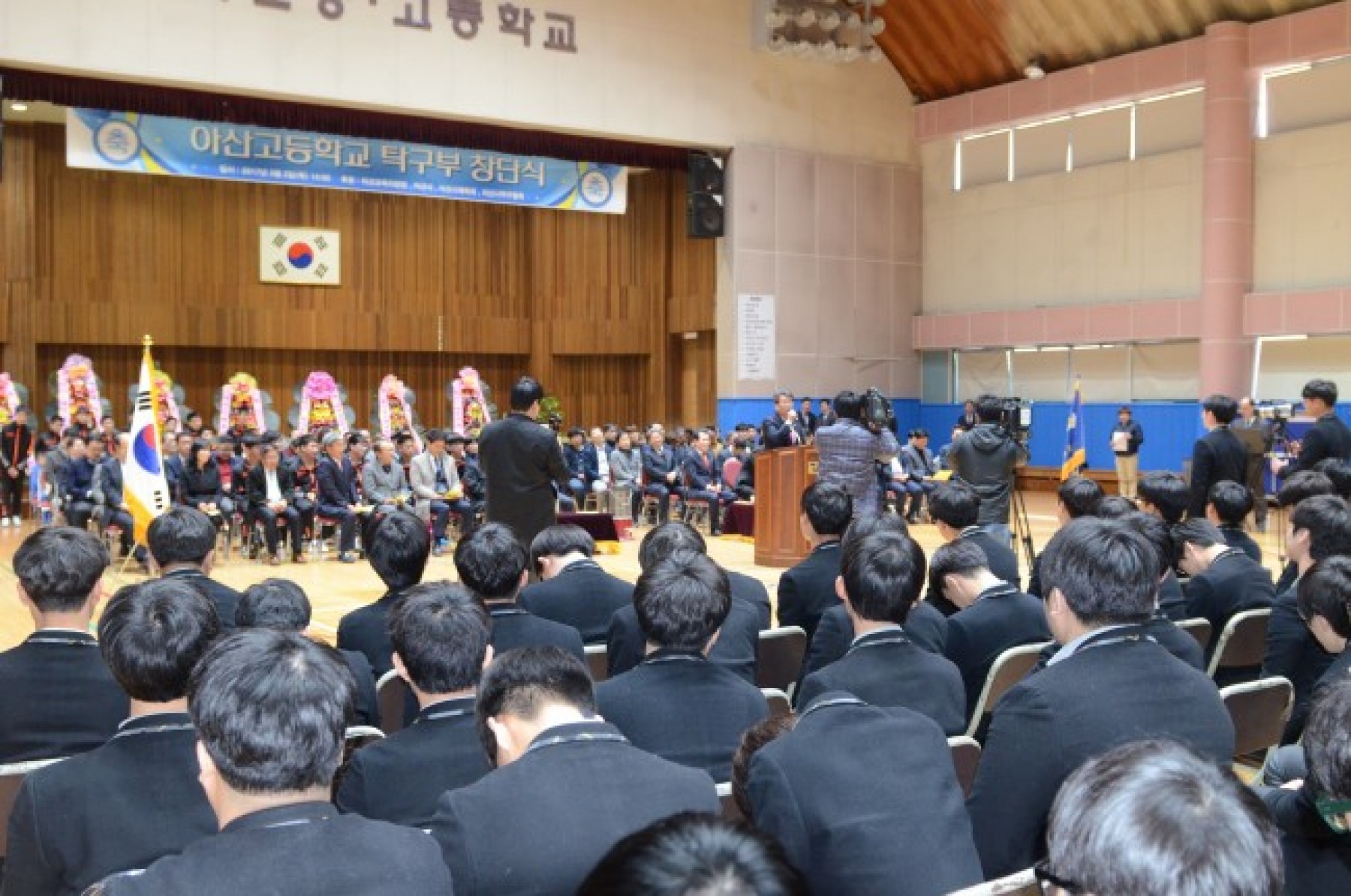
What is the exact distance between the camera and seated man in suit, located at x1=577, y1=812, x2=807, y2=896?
92 cm

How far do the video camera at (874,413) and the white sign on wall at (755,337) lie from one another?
27.3 ft

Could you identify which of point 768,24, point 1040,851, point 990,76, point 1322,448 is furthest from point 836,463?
point 990,76

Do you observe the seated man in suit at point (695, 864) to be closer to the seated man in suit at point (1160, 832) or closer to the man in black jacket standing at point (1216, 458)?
the seated man in suit at point (1160, 832)

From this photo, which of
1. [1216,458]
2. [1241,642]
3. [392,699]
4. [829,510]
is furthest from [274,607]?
[1216,458]

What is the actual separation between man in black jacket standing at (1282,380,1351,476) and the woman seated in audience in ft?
26.2

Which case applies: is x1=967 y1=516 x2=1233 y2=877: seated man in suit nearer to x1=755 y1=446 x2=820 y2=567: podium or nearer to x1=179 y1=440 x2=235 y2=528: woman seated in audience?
x1=755 y1=446 x2=820 y2=567: podium

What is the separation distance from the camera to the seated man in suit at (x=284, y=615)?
3.24m

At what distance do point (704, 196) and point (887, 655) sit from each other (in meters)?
13.8

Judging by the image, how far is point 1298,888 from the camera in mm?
1764

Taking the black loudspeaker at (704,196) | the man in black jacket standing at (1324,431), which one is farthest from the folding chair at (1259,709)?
the black loudspeaker at (704,196)

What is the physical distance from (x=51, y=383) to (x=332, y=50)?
6.69 m

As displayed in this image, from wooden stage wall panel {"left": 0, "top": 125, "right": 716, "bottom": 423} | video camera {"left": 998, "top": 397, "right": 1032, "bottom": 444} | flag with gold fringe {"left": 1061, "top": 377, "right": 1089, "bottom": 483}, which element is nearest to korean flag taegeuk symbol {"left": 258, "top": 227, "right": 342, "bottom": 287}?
wooden stage wall panel {"left": 0, "top": 125, "right": 716, "bottom": 423}

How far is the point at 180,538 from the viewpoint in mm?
3992

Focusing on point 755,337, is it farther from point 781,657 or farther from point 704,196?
point 781,657
